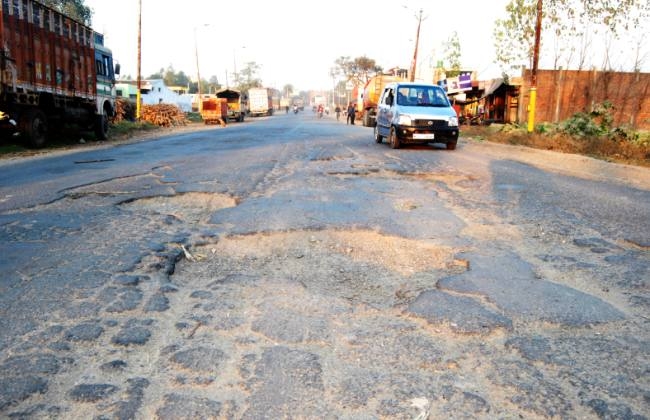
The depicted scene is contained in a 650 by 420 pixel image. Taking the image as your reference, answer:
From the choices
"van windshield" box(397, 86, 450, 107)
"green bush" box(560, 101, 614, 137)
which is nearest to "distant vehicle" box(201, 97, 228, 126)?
"van windshield" box(397, 86, 450, 107)

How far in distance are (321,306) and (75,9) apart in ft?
150

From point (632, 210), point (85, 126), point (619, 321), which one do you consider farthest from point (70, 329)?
point (85, 126)

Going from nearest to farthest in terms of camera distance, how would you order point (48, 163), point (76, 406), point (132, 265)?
1. point (76, 406)
2. point (132, 265)
3. point (48, 163)

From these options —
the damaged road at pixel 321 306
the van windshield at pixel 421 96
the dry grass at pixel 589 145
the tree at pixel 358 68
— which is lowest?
the damaged road at pixel 321 306

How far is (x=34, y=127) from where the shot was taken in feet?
45.0

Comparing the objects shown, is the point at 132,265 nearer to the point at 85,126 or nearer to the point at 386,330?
the point at 386,330

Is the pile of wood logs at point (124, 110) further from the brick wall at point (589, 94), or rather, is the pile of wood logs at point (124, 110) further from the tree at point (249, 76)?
the tree at point (249, 76)

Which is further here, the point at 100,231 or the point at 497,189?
the point at 497,189

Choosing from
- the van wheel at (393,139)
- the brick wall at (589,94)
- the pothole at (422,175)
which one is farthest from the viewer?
the brick wall at (589,94)

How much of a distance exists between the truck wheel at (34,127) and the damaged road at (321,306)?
28.5ft

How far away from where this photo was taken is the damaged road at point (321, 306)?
2012mm

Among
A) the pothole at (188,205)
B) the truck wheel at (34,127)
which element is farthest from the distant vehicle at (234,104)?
the pothole at (188,205)

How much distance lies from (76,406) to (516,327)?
207 cm

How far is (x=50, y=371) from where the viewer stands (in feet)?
7.13
